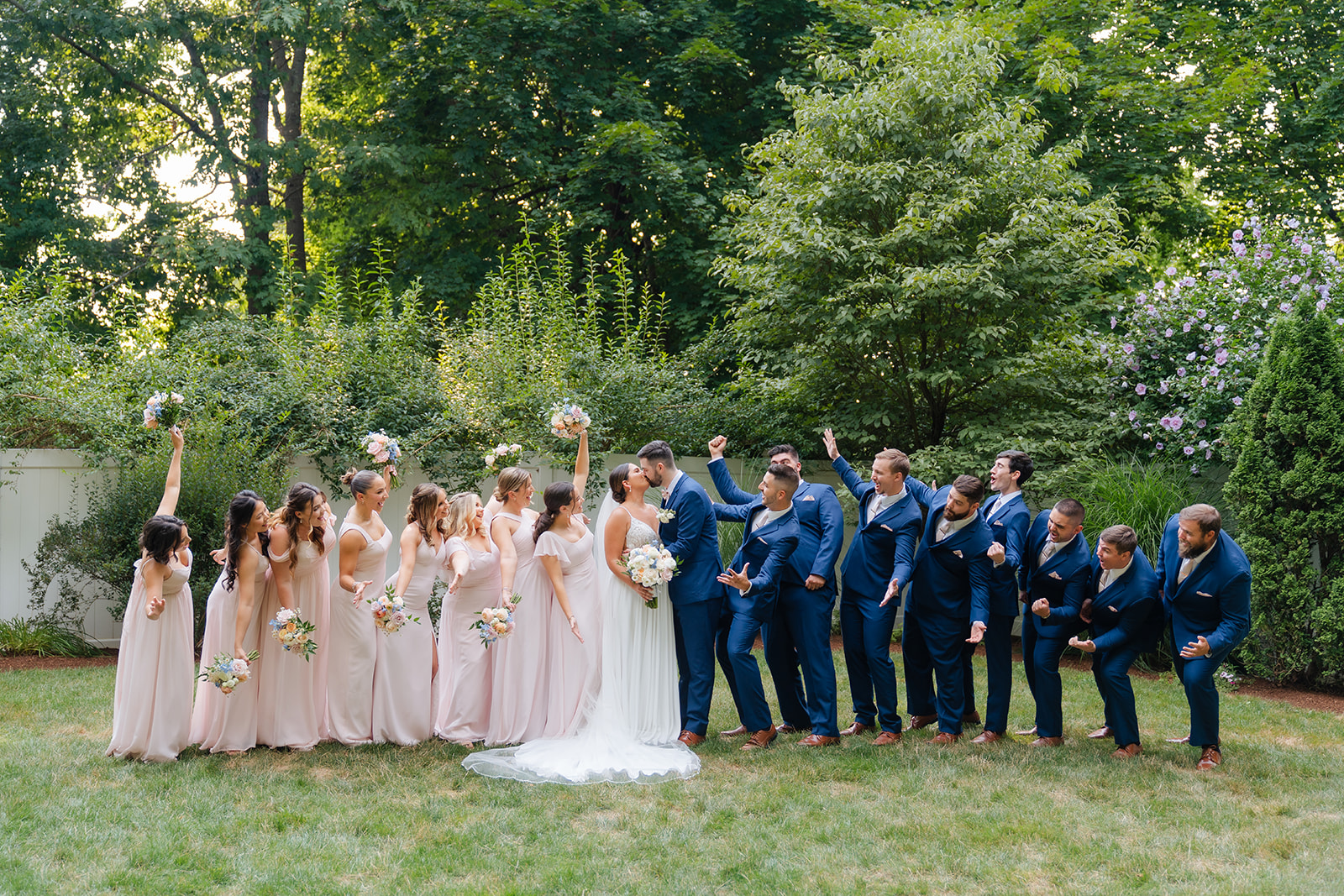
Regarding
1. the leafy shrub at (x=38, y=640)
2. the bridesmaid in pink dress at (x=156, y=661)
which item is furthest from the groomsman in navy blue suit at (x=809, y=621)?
the leafy shrub at (x=38, y=640)

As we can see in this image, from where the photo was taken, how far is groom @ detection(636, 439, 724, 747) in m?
7.16

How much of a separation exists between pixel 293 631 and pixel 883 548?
4.00 meters

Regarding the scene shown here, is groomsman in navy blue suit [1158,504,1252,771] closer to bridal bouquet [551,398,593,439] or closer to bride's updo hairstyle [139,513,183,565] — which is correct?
bridal bouquet [551,398,593,439]

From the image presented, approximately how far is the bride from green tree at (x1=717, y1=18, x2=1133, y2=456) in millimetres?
4952

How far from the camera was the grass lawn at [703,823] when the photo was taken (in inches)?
186

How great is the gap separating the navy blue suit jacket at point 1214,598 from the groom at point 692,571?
9.89 ft

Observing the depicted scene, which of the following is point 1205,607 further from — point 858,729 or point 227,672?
point 227,672

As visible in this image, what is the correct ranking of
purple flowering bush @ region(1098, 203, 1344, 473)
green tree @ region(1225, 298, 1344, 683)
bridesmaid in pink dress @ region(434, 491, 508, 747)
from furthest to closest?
purple flowering bush @ region(1098, 203, 1344, 473) → green tree @ region(1225, 298, 1344, 683) → bridesmaid in pink dress @ region(434, 491, 508, 747)

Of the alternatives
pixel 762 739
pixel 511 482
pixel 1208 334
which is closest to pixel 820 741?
pixel 762 739

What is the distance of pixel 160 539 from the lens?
641 cm

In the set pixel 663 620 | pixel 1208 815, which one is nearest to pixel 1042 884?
pixel 1208 815

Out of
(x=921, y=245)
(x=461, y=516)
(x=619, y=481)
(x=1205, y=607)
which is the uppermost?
(x=921, y=245)

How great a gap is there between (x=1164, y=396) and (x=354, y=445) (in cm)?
885

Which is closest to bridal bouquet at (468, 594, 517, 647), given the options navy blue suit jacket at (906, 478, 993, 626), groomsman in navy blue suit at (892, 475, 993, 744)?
groomsman in navy blue suit at (892, 475, 993, 744)
